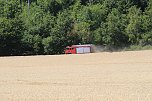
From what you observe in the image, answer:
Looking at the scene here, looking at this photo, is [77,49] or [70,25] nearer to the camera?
[77,49]

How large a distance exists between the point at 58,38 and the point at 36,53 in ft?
17.2

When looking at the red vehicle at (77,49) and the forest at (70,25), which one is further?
the forest at (70,25)

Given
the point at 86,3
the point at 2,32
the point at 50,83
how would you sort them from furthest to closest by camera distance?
the point at 86,3
the point at 2,32
the point at 50,83

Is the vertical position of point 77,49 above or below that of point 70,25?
below

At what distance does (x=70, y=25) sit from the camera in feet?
251

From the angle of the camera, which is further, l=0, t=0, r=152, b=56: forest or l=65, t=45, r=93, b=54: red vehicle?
l=0, t=0, r=152, b=56: forest

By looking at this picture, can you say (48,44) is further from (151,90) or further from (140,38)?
(151,90)

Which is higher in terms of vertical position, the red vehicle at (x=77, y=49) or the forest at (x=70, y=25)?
the forest at (x=70, y=25)

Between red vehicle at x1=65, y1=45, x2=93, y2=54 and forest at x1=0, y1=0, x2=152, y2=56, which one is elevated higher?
forest at x1=0, y1=0, x2=152, y2=56

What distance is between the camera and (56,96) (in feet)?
56.2

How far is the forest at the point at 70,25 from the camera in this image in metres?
69.1

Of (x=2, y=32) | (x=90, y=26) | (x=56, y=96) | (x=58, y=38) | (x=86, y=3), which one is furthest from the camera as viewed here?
(x=86, y=3)

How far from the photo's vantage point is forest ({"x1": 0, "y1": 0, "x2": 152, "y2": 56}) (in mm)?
69113

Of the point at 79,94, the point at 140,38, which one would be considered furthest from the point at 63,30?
the point at 79,94
